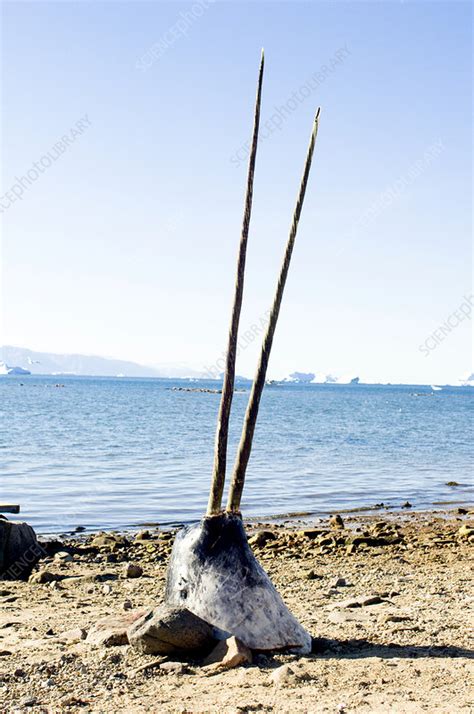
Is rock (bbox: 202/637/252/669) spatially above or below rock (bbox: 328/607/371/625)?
above

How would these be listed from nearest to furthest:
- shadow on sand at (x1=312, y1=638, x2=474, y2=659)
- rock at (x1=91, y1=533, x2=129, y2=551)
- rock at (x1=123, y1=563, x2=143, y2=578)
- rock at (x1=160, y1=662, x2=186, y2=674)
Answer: rock at (x1=160, y1=662, x2=186, y2=674)
shadow on sand at (x1=312, y1=638, x2=474, y2=659)
rock at (x1=123, y1=563, x2=143, y2=578)
rock at (x1=91, y1=533, x2=129, y2=551)

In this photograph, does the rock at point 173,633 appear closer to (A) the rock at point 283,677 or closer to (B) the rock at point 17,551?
(A) the rock at point 283,677

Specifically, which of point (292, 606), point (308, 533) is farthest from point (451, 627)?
point (308, 533)

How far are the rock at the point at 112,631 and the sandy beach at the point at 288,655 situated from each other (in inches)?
3.0

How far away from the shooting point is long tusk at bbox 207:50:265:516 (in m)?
6.93

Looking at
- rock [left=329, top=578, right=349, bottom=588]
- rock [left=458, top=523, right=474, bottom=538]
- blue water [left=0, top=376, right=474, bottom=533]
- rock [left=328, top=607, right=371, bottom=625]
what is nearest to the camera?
rock [left=328, top=607, right=371, bottom=625]

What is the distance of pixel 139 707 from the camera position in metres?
5.56

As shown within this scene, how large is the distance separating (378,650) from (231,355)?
270cm

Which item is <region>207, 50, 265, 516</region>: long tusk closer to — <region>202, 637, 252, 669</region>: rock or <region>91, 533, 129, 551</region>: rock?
<region>202, 637, 252, 669</region>: rock

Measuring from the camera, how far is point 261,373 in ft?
23.4

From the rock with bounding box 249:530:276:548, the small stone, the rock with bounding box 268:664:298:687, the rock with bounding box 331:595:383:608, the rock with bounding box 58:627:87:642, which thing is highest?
the rock with bounding box 268:664:298:687

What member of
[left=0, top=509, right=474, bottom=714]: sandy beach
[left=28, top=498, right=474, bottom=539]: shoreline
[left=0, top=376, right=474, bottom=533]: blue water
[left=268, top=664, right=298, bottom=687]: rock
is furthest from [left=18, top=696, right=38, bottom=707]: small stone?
[left=0, top=376, right=474, bottom=533]: blue water

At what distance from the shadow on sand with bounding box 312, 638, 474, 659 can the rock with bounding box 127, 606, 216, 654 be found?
96 cm

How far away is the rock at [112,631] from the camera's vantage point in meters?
6.88
